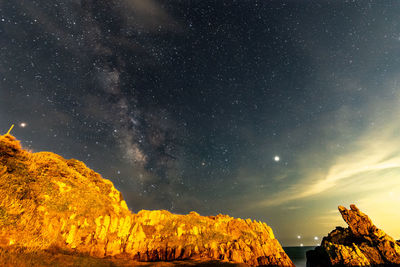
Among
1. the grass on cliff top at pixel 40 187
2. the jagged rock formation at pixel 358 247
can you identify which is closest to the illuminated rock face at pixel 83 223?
the grass on cliff top at pixel 40 187

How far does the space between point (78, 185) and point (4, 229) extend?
1458 centimetres

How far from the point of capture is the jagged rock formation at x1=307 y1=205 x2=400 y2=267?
191ft

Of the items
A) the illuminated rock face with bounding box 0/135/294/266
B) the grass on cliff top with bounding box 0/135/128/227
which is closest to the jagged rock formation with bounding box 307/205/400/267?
the illuminated rock face with bounding box 0/135/294/266

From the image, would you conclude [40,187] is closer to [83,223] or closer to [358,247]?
[83,223]

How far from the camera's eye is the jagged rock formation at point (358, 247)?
58188 mm

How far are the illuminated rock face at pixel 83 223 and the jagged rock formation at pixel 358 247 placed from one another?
55.1 feet

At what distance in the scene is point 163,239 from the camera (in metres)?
48.8

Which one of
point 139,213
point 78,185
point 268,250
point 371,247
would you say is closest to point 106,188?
point 78,185

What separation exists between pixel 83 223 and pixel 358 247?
90.4 metres

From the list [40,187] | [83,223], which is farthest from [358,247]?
[40,187]

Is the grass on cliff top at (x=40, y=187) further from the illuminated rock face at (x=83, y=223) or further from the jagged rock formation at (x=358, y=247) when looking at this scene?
the jagged rock formation at (x=358, y=247)

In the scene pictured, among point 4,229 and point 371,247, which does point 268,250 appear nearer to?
point 371,247

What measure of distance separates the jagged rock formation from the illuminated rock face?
1681 centimetres

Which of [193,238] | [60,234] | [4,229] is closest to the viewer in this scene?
[4,229]
